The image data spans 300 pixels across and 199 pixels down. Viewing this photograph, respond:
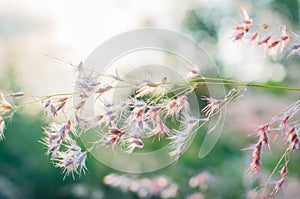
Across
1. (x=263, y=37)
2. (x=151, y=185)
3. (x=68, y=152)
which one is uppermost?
(x=151, y=185)

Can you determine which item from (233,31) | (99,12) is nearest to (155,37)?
(99,12)

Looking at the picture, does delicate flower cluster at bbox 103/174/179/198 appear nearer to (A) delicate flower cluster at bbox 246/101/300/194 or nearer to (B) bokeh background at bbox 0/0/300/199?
(B) bokeh background at bbox 0/0/300/199

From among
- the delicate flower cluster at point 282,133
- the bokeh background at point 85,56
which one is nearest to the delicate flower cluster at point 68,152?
the delicate flower cluster at point 282,133

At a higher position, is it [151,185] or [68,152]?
[151,185]

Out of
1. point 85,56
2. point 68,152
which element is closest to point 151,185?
point 85,56

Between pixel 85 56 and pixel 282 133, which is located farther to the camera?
pixel 85 56

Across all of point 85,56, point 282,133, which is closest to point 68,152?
point 282,133

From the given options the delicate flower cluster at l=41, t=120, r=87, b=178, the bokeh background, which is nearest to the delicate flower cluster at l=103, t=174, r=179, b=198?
the bokeh background

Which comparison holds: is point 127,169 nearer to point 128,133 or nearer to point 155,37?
point 155,37

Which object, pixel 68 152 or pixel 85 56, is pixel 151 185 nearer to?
pixel 85 56
